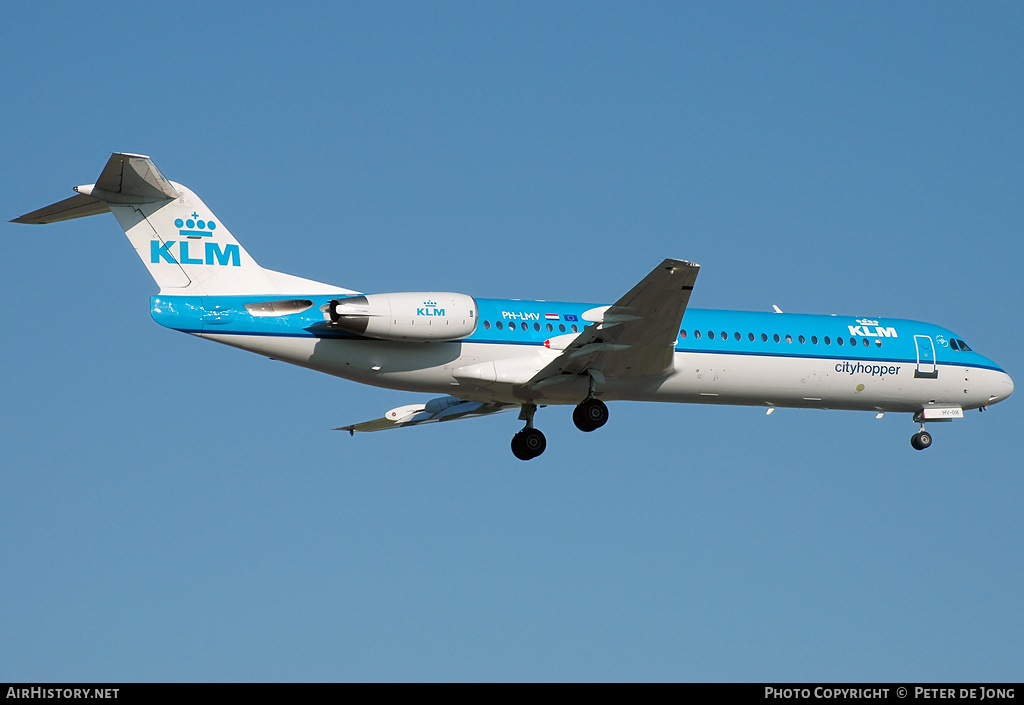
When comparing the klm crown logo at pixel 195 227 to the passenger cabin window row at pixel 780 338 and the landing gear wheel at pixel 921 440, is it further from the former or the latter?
the landing gear wheel at pixel 921 440

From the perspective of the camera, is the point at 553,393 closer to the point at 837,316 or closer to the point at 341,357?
the point at 341,357

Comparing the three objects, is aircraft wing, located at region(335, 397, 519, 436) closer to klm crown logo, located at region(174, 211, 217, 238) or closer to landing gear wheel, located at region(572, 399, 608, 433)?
landing gear wheel, located at region(572, 399, 608, 433)

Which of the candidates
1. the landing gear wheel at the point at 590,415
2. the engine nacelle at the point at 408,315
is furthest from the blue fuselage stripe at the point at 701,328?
the landing gear wheel at the point at 590,415

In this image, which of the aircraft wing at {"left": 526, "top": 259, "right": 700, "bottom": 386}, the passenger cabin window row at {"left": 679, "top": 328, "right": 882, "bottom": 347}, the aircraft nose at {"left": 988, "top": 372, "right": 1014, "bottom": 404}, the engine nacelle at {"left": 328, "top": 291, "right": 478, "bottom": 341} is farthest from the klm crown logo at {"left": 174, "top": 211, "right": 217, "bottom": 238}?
the aircraft nose at {"left": 988, "top": 372, "right": 1014, "bottom": 404}

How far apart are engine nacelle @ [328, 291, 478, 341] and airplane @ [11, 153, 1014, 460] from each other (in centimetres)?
3

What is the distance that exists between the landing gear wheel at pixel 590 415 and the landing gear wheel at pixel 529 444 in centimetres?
147

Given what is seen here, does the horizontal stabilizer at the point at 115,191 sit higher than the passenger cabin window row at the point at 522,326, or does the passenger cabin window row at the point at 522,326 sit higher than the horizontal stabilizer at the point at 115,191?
the horizontal stabilizer at the point at 115,191

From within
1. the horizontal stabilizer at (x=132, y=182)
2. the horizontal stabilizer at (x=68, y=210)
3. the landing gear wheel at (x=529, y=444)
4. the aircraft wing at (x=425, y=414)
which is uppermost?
the horizontal stabilizer at (x=132, y=182)

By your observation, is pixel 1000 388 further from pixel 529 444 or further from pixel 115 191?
pixel 115 191

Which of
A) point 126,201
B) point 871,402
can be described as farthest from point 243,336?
point 871,402

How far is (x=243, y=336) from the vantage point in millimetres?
22078

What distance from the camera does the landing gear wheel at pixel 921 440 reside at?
91.6 feet

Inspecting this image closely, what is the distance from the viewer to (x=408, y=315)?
22.3 metres
